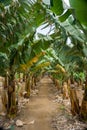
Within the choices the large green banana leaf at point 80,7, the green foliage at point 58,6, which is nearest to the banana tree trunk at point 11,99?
the green foliage at point 58,6

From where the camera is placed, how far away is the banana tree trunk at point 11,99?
6.73 meters

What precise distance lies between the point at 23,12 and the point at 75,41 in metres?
1.26

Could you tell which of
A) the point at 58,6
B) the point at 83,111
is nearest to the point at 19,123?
the point at 83,111

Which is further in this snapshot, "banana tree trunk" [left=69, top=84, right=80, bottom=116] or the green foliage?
"banana tree trunk" [left=69, top=84, right=80, bottom=116]

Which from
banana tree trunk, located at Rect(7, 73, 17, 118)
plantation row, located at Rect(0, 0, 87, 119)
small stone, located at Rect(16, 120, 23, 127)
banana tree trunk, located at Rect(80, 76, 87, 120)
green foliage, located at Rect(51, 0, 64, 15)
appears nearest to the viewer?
green foliage, located at Rect(51, 0, 64, 15)

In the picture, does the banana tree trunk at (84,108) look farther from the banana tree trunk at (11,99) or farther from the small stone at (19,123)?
the banana tree trunk at (11,99)

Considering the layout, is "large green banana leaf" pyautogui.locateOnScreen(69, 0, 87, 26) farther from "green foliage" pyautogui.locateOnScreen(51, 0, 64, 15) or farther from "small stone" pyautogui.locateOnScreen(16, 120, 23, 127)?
"small stone" pyautogui.locateOnScreen(16, 120, 23, 127)

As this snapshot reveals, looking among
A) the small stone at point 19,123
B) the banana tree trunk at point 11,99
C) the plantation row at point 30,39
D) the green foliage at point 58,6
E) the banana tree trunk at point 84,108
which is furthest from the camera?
the banana tree trunk at point 11,99

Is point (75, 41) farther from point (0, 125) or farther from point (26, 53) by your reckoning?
point (0, 125)

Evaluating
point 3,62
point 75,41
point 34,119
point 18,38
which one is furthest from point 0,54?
point 34,119

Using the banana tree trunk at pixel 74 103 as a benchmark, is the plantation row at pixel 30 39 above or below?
above

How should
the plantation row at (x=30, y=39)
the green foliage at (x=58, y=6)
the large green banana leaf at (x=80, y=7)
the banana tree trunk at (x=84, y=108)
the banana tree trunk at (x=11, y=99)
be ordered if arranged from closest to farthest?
the large green banana leaf at (x=80, y=7)
the green foliage at (x=58, y=6)
the plantation row at (x=30, y=39)
the banana tree trunk at (x=84, y=108)
the banana tree trunk at (x=11, y=99)

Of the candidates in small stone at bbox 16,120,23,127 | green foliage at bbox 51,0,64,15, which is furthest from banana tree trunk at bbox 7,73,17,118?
green foliage at bbox 51,0,64,15

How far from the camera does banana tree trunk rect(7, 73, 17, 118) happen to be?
673 centimetres
